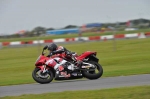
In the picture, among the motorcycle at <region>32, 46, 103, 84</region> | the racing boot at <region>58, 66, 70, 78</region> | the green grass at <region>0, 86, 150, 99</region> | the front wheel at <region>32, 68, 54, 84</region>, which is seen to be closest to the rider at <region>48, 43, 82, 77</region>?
the racing boot at <region>58, 66, 70, 78</region>

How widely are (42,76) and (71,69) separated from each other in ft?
3.12

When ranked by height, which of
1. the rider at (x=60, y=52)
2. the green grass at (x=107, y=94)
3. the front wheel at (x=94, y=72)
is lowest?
the green grass at (x=107, y=94)

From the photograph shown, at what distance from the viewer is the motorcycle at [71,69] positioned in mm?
11797

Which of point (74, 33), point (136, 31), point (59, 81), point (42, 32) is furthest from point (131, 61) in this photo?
point (74, 33)

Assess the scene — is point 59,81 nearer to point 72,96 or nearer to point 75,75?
point 75,75

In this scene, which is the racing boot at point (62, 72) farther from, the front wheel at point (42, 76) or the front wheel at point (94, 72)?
the front wheel at point (94, 72)

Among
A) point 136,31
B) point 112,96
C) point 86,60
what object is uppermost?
point 136,31

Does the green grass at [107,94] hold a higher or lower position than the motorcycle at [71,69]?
lower

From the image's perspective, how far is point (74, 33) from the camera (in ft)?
124

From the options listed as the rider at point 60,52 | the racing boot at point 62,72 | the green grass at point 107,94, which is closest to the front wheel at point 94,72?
the rider at point 60,52

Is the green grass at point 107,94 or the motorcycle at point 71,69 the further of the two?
the motorcycle at point 71,69

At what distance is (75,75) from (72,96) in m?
3.71

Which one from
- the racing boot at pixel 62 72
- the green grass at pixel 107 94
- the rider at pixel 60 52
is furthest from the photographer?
the racing boot at pixel 62 72

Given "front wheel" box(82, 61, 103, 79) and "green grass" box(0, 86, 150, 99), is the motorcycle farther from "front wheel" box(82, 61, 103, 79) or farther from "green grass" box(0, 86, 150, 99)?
"green grass" box(0, 86, 150, 99)
